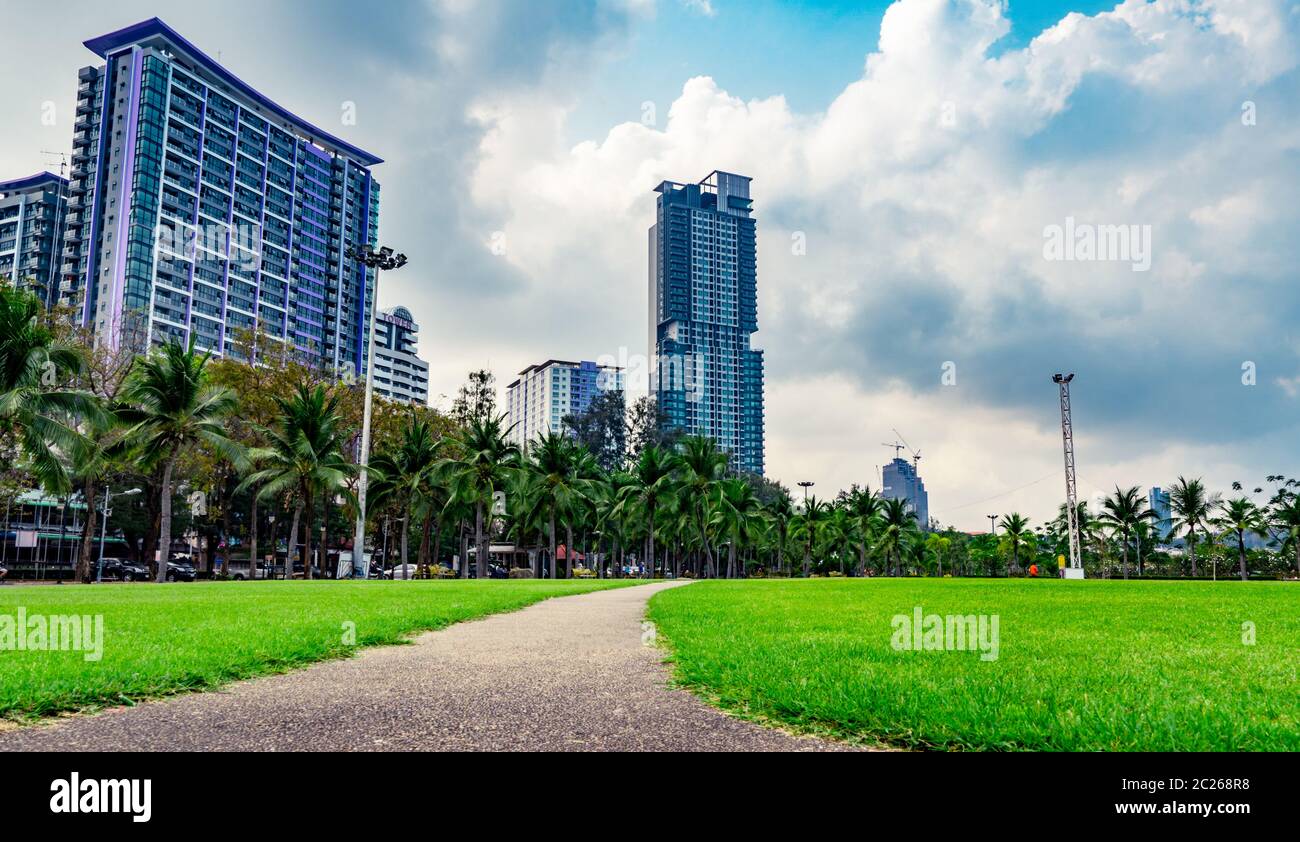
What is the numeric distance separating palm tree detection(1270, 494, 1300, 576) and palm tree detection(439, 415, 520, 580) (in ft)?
203

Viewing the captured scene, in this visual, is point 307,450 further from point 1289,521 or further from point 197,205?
point 197,205

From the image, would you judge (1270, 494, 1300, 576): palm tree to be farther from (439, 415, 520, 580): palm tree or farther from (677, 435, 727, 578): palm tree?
(439, 415, 520, 580): palm tree

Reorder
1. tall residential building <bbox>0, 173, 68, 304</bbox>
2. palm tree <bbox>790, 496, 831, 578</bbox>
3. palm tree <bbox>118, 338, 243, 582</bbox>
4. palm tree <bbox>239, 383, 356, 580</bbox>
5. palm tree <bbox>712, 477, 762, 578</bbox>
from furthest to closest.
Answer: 1. tall residential building <bbox>0, 173, 68, 304</bbox>
2. palm tree <bbox>790, 496, 831, 578</bbox>
3. palm tree <bbox>712, 477, 762, 578</bbox>
4. palm tree <bbox>239, 383, 356, 580</bbox>
5. palm tree <bbox>118, 338, 243, 582</bbox>

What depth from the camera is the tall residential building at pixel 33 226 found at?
4710 inches

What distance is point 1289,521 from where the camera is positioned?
6438cm

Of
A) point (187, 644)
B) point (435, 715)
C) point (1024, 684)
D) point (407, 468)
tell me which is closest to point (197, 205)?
point (407, 468)

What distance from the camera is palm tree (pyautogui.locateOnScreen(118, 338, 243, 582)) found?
3197 centimetres

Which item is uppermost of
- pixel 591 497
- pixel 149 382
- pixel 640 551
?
pixel 149 382

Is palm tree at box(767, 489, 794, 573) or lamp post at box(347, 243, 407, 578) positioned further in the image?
palm tree at box(767, 489, 794, 573)

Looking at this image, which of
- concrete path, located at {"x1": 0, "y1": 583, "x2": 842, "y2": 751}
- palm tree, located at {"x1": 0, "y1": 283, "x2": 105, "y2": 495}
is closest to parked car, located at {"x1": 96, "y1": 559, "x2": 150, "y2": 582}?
palm tree, located at {"x1": 0, "y1": 283, "x2": 105, "y2": 495}
